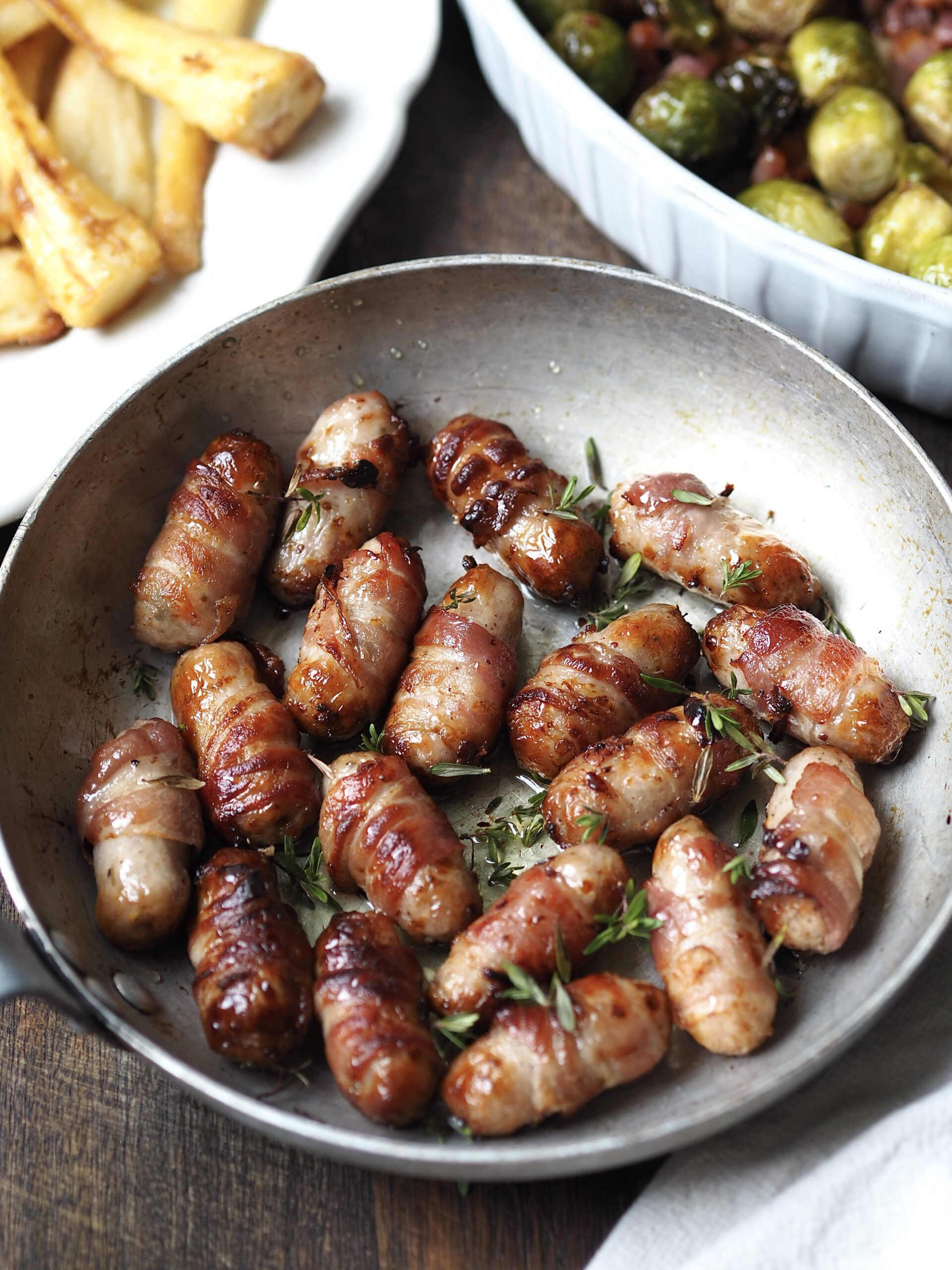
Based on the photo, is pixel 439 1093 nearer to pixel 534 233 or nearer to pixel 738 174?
pixel 534 233

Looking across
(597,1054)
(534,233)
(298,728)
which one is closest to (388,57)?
(534,233)

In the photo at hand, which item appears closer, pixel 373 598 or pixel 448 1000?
pixel 448 1000

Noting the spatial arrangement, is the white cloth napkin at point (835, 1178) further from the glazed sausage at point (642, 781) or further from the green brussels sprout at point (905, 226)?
the green brussels sprout at point (905, 226)

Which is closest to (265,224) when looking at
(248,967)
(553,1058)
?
→ (248,967)

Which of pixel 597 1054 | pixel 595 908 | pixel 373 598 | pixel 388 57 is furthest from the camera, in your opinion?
pixel 388 57

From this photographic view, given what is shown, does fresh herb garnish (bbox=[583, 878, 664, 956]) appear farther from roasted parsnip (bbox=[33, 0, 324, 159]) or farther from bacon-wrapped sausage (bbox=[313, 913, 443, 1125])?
roasted parsnip (bbox=[33, 0, 324, 159])

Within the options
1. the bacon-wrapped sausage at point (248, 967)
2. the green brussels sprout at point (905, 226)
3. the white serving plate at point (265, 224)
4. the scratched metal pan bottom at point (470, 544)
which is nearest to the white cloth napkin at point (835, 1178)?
the scratched metal pan bottom at point (470, 544)

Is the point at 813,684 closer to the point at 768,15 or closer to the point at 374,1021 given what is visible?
the point at 374,1021
